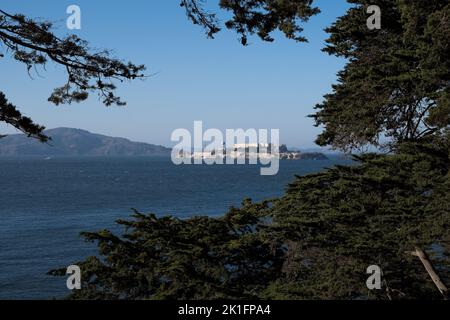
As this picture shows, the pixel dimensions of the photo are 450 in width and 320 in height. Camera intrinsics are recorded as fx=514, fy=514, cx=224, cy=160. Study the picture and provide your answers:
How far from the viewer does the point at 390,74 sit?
13.0 m

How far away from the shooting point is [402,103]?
13.1m

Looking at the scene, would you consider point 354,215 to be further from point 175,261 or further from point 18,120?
point 18,120

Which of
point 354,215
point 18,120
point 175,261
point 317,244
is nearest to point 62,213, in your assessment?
point 175,261

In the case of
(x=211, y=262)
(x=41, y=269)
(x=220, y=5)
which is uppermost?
(x=220, y=5)

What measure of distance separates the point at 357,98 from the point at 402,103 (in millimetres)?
1241

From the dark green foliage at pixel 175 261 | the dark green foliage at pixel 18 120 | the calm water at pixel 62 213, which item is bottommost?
the calm water at pixel 62 213

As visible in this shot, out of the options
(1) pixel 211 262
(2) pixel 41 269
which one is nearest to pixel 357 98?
(1) pixel 211 262

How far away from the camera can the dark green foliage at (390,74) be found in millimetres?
11547

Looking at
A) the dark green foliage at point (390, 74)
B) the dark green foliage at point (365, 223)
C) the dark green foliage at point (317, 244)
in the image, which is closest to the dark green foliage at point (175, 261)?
the dark green foliage at point (317, 244)

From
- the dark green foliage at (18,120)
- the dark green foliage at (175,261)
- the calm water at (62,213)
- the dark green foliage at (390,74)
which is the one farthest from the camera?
the calm water at (62,213)

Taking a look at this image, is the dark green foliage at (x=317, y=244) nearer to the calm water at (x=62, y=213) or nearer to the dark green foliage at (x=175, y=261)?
the dark green foliage at (x=175, y=261)

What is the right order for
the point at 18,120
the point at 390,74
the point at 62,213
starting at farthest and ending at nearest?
1. the point at 62,213
2. the point at 390,74
3. the point at 18,120
